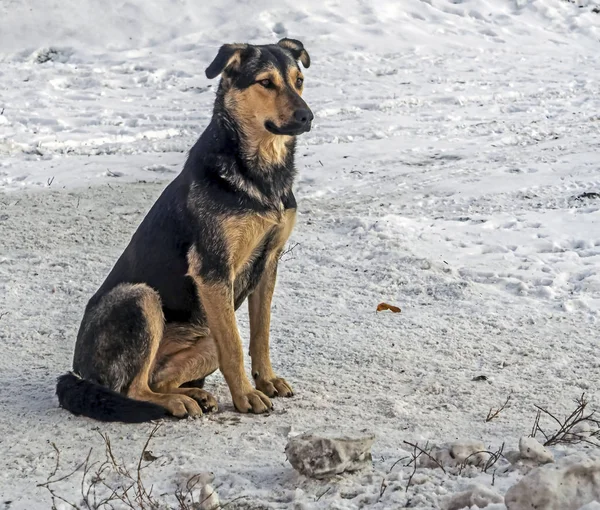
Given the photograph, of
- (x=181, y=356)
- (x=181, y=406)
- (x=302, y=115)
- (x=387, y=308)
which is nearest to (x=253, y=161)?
(x=302, y=115)

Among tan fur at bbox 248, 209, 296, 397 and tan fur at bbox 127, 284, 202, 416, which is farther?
tan fur at bbox 248, 209, 296, 397

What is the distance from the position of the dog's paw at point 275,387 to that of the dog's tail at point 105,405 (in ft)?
2.21

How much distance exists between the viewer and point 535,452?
11.1 ft

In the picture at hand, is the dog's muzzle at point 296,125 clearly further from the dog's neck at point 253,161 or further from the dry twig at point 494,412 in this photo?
the dry twig at point 494,412

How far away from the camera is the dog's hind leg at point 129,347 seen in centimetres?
449

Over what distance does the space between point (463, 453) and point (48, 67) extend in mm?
11976

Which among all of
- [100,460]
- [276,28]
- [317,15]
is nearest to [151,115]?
[276,28]

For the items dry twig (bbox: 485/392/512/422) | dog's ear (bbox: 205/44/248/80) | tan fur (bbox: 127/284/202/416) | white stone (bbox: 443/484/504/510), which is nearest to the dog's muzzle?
dog's ear (bbox: 205/44/248/80)

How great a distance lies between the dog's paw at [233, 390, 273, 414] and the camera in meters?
4.54

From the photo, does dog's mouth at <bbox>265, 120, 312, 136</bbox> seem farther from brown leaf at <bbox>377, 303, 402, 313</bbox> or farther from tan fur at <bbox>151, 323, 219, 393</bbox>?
brown leaf at <bbox>377, 303, 402, 313</bbox>

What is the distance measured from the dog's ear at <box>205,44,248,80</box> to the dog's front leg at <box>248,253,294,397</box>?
3.52ft

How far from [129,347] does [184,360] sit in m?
0.37

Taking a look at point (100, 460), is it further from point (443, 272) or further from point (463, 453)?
point (443, 272)

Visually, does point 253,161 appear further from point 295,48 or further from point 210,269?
point 295,48
